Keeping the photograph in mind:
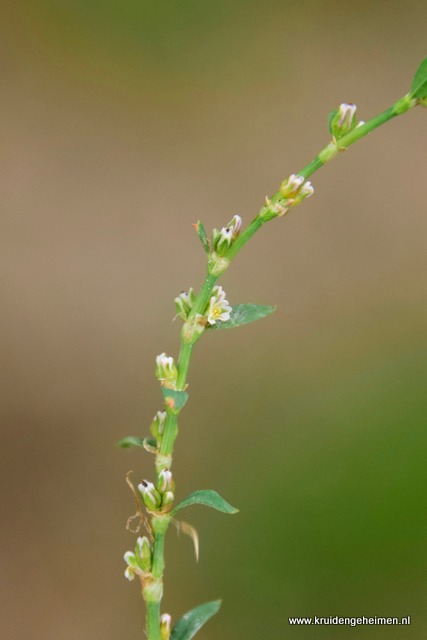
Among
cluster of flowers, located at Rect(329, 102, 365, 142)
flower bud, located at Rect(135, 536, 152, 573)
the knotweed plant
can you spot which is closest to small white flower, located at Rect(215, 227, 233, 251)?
the knotweed plant

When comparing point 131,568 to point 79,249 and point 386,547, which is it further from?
point 79,249

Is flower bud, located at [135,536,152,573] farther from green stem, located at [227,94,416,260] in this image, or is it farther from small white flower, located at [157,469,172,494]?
green stem, located at [227,94,416,260]

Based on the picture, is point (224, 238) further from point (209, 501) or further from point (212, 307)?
point (209, 501)

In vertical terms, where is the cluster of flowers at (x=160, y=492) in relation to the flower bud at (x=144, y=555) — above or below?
above

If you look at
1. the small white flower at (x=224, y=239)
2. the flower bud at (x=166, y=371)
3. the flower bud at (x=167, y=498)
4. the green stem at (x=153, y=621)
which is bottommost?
the green stem at (x=153, y=621)

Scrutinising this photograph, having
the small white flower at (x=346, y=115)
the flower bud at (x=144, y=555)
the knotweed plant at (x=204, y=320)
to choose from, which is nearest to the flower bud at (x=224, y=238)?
the knotweed plant at (x=204, y=320)

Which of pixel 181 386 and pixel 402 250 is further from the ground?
pixel 402 250

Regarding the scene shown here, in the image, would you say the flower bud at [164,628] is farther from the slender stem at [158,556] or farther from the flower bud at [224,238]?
the flower bud at [224,238]

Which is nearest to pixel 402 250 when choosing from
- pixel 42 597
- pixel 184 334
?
pixel 42 597
